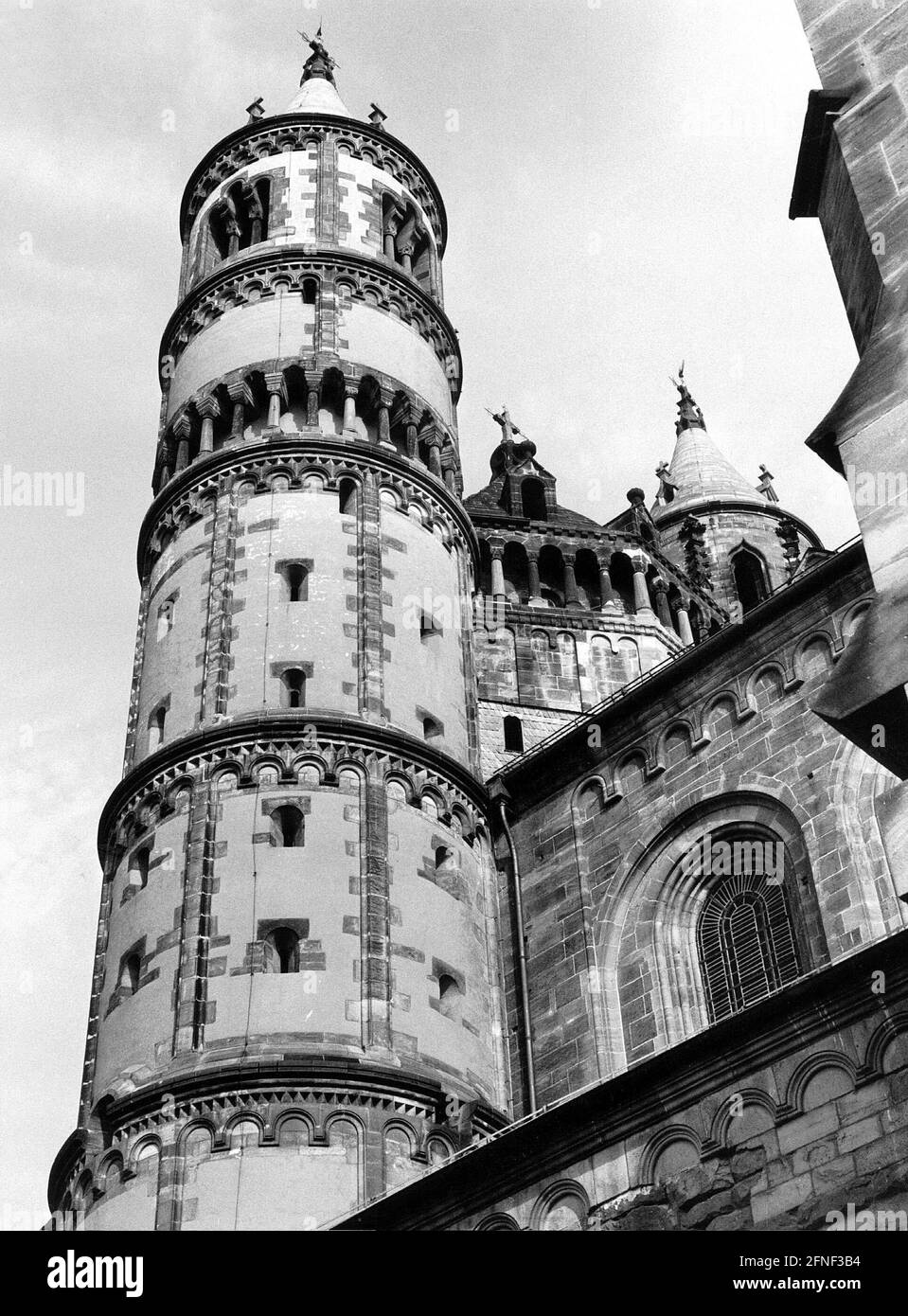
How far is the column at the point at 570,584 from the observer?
123 feet

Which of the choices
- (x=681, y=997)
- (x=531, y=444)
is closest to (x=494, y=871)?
(x=681, y=997)

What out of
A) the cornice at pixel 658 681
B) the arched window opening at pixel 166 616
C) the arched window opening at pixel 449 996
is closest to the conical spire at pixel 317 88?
the arched window opening at pixel 166 616

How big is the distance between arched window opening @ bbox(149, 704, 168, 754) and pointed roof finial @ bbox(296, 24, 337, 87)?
19.4 m

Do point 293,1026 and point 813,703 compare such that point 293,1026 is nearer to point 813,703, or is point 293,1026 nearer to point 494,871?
point 494,871

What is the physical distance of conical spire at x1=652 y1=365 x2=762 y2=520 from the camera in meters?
52.2

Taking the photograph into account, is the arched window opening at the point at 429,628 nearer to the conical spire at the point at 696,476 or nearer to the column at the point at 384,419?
the column at the point at 384,419

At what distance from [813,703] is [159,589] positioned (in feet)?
76.5

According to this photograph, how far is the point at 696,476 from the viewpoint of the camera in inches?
2122

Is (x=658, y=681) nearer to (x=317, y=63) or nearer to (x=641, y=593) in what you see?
(x=641, y=593)

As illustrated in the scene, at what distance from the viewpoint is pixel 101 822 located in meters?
27.7

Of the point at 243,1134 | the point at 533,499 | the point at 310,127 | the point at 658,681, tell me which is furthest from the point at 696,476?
the point at 243,1134

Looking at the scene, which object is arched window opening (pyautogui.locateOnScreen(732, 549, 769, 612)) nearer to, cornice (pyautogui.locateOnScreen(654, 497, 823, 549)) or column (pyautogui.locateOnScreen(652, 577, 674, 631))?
cornice (pyautogui.locateOnScreen(654, 497, 823, 549))

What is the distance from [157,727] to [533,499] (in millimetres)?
15517
